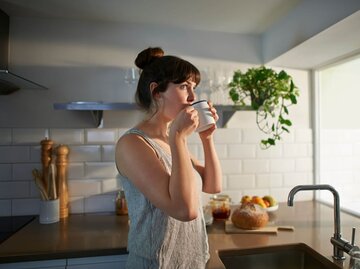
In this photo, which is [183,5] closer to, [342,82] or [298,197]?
[342,82]

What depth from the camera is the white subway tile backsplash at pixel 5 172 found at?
137 centimetres

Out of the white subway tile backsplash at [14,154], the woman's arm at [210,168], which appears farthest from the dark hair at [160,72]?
the white subway tile backsplash at [14,154]

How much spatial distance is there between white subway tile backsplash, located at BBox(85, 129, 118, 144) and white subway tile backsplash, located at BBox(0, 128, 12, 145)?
395 millimetres

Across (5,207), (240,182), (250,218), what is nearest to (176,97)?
(250,218)

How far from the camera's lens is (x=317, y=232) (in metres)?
1.15

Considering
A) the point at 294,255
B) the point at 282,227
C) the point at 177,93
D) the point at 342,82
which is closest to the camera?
the point at 177,93

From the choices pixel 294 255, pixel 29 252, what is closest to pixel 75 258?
pixel 29 252

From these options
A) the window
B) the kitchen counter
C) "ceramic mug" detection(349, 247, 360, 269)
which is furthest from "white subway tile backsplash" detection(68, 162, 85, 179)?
the window

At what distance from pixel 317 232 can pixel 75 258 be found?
1.04 metres

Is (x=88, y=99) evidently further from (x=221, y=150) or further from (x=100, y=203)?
(x=221, y=150)

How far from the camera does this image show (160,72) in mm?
766

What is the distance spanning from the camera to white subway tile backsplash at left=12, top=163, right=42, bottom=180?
1379mm

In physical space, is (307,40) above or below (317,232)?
above

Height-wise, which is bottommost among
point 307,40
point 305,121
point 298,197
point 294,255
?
point 294,255
